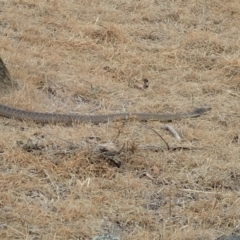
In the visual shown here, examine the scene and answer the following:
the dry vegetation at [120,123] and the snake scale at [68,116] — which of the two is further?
the snake scale at [68,116]

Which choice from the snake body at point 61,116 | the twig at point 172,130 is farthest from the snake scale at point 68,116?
the twig at point 172,130

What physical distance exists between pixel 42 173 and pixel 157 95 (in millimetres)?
2053

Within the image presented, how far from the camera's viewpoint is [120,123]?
5.37 metres

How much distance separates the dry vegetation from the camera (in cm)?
402

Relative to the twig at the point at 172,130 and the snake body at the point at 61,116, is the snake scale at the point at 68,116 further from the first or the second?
the twig at the point at 172,130

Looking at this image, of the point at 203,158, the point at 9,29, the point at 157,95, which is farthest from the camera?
the point at 9,29

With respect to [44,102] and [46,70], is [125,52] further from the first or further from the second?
[44,102]

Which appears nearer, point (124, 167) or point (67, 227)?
point (67, 227)

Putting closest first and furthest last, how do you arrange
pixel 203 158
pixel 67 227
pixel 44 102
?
1. pixel 67 227
2. pixel 203 158
3. pixel 44 102

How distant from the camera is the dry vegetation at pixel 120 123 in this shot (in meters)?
4.02

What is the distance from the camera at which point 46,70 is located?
636 centimetres

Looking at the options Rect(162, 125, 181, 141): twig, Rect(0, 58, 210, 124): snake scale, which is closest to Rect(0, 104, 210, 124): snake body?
Rect(0, 58, 210, 124): snake scale

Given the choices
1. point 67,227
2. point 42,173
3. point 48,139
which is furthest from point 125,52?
point 67,227

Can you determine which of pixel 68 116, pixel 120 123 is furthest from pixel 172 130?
pixel 68 116
